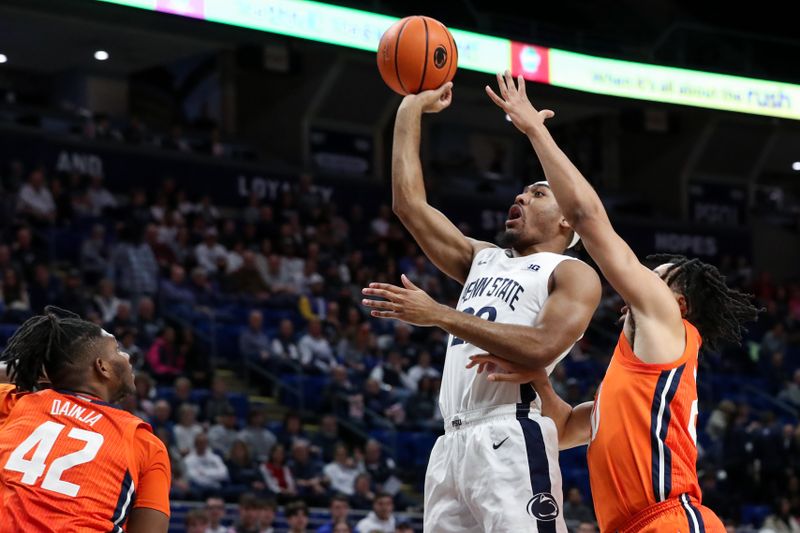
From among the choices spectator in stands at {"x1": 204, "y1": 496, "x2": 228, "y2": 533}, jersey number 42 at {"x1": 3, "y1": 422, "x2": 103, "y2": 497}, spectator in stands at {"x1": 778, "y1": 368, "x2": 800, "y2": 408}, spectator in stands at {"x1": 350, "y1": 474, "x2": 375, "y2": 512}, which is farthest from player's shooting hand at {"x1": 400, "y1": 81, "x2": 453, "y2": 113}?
spectator in stands at {"x1": 778, "y1": 368, "x2": 800, "y2": 408}

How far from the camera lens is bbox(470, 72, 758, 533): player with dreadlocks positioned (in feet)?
13.1

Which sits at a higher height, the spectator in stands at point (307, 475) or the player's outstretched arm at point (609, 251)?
the player's outstretched arm at point (609, 251)

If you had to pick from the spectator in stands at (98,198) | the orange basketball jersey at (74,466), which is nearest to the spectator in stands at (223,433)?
the spectator in stands at (98,198)

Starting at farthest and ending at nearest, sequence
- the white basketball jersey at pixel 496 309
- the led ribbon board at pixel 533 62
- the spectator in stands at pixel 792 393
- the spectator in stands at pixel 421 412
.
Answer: the spectator in stands at pixel 792 393 → the led ribbon board at pixel 533 62 → the spectator in stands at pixel 421 412 → the white basketball jersey at pixel 496 309

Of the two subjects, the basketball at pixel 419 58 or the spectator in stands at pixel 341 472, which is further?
the spectator in stands at pixel 341 472

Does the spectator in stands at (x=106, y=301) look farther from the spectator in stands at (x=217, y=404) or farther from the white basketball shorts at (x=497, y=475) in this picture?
the white basketball shorts at (x=497, y=475)

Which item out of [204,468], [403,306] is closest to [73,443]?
[403,306]

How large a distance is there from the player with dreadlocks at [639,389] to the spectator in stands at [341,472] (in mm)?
7645

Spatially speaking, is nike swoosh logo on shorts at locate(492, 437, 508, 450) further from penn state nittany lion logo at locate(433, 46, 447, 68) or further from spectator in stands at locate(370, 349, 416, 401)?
spectator in stands at locate(370, 349, 416, 401)

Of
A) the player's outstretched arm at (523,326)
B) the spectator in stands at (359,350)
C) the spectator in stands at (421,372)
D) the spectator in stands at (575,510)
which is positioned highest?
the player's outstretched arm at (523,326)

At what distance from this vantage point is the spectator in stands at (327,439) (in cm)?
1216

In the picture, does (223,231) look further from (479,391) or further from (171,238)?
(479,391)

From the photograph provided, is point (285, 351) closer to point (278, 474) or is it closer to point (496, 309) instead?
point (278, 474)

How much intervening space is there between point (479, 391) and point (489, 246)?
730mm
